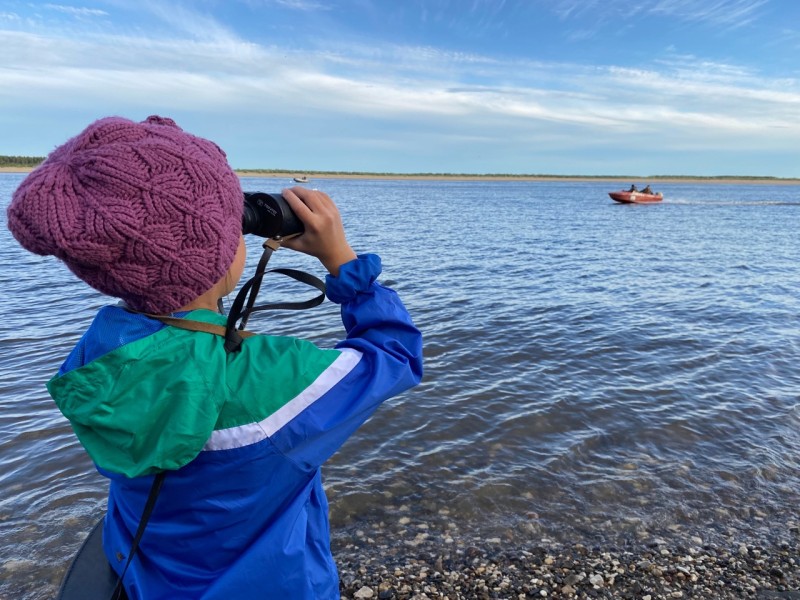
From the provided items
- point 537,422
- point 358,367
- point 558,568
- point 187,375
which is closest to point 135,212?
point 187,375

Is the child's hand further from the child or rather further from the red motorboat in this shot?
the red motorboat

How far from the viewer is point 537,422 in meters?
7.18

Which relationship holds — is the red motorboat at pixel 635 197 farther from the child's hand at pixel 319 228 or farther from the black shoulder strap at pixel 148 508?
the black shoulder strap at pixel 148 508

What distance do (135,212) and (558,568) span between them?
4.19 m

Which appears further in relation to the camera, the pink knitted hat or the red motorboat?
the red motorboat

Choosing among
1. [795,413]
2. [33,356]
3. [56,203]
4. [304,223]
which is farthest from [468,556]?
[33,356]

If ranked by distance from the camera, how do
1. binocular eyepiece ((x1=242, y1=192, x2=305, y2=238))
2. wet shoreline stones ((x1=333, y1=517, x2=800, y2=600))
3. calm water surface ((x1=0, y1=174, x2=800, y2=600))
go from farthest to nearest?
1. calm water surface ((x1=0, y1=174, x2=800, y2=600))
2. wet shoreline stones ((x1=333, y1=517, x2=800, y2=600))
3. binocular eyepiece ((x1=242, y1=192, x2=305, y2=238))

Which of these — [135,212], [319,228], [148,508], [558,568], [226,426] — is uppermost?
[135,212]

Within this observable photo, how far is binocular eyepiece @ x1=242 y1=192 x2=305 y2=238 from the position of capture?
1.76 meters

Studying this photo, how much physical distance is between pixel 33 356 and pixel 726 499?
385 inches

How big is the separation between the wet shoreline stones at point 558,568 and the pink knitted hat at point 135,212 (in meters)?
3.46

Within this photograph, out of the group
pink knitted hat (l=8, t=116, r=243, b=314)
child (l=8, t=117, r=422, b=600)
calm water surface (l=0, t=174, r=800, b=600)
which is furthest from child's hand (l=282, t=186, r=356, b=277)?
calm water surface (l=0, t=174, r=800, b=600)

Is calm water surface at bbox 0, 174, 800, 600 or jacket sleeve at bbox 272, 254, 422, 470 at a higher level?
jacket sleeve at bbox 272, 254, 422, 470

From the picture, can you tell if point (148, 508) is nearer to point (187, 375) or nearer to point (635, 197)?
point (187, 375)
